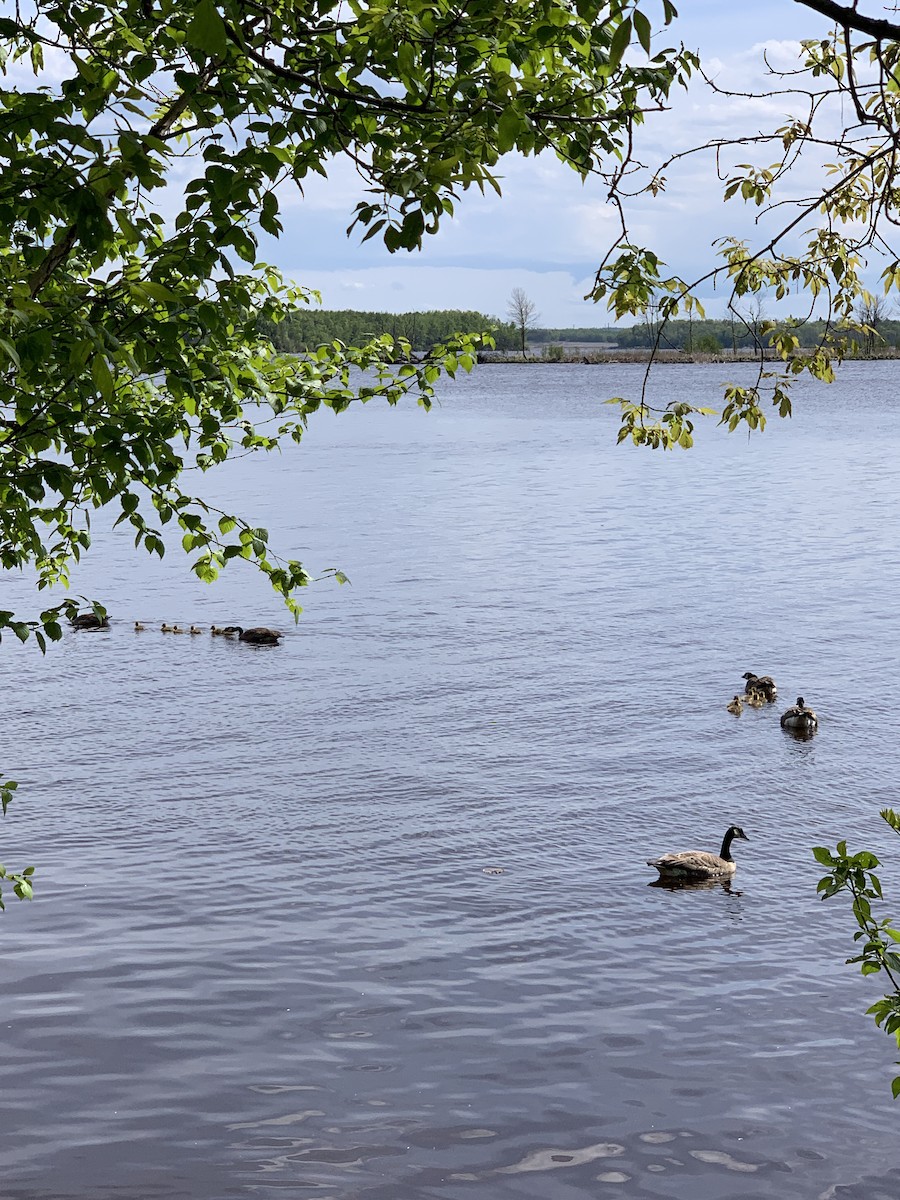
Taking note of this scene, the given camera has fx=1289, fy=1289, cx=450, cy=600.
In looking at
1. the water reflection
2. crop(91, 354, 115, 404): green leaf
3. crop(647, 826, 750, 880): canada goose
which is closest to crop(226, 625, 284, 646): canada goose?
crop(647, 826, 750, 880): canada goose

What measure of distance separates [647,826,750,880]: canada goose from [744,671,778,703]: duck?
806 centimetres

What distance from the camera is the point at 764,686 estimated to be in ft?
73.9

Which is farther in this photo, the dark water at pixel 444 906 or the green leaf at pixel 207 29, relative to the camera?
the dark water at pixel 444 906

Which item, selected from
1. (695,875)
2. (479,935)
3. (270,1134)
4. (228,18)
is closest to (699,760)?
(695,875)

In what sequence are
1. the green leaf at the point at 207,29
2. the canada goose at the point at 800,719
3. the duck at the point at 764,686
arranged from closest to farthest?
the green leaf at the point at 207,29 < the canada goose at the point at 800,719 < the duck at the point at 764,686

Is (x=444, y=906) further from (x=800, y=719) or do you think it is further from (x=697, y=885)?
(x=800, y=719)

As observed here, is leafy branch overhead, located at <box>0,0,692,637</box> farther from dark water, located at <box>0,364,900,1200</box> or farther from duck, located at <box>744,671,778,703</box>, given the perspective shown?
duck, located at <box>744,671,778,703</box>

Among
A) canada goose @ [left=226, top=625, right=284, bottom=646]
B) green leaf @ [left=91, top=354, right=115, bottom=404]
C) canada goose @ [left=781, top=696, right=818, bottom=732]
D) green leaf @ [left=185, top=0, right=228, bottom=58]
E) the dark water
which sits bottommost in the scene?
the dark water

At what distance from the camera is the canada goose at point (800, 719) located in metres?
20.6

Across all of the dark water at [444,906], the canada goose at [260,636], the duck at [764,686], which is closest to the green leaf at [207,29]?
the dark water at [444,906]

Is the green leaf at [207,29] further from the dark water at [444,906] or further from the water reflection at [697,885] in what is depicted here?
the water reflection at [697,885]

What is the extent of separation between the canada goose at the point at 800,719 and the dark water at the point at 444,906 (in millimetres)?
321

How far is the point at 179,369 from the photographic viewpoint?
7355 mm

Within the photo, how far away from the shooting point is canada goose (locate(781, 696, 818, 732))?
67.6 ft
